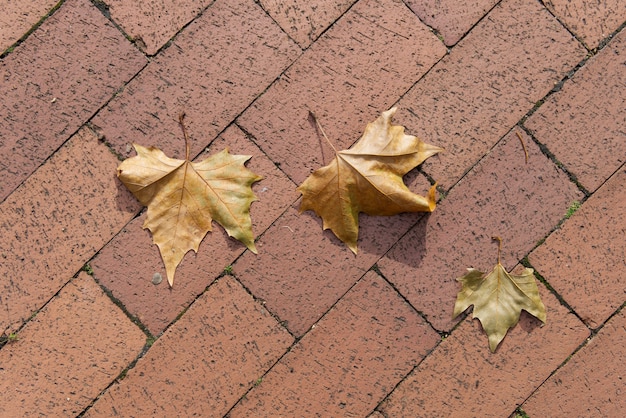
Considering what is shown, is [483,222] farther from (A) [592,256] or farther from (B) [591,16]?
(B) [591,16]

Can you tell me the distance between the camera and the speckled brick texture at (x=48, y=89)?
2.70 metres

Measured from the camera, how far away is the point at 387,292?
107 inches

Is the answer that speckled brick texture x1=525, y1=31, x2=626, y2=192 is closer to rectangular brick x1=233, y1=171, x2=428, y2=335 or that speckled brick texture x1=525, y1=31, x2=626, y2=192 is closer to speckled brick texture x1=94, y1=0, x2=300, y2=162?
rectangular brick x1=233, y1=171, x2=428, y2=335

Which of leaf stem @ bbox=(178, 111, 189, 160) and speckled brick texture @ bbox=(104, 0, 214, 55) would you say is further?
speckled brick texture @ bbox=(104, 0, 214, 55)

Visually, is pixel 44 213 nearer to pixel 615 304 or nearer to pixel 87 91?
pixel 87 91

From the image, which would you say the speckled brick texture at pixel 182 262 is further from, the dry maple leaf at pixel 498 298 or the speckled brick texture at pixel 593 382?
the speckled brick texture at pixel 593 382

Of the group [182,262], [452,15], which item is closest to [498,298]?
[452,15]

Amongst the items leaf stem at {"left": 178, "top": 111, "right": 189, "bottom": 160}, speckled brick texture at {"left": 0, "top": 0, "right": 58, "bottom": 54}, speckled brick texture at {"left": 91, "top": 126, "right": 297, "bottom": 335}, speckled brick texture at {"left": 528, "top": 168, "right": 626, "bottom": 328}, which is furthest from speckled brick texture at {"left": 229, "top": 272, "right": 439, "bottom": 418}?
speckled brick texture at {"left": 0, "top": 0, "right": 58, "bottom": 54}

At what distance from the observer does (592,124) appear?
2.70 metres

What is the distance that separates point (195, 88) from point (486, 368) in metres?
1.72

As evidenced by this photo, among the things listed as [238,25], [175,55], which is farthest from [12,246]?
[238,25]

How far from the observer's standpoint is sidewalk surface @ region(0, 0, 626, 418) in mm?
2699

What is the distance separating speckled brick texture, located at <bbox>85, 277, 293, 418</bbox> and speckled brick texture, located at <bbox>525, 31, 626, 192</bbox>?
144 cm

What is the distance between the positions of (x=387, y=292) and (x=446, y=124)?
76 cm
